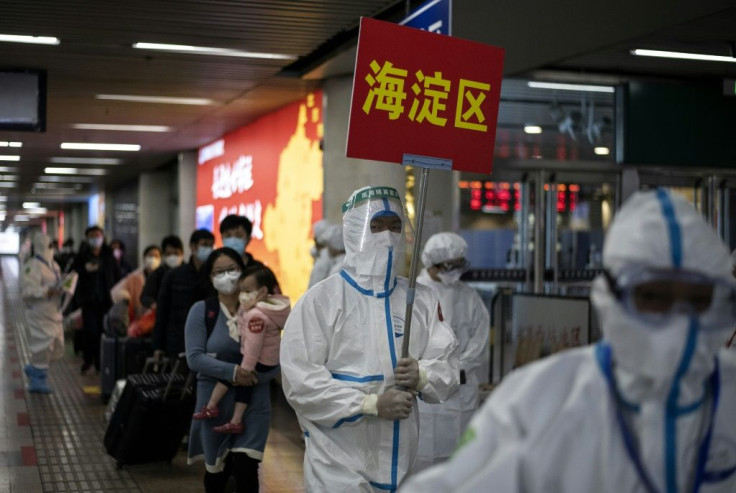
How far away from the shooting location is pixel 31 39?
838cm

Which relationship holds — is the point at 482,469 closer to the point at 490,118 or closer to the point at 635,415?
the point at 635,415

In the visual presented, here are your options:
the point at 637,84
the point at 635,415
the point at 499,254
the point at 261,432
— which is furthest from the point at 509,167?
the point at 635,415

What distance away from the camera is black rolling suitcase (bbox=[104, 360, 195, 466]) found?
6.94 meters

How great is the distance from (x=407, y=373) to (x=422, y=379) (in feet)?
0.44

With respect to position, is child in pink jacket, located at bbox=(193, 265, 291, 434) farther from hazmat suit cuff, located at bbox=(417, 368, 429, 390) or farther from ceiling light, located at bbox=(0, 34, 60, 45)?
ceiling light, located at bbox=(0, 34, 60, 45)

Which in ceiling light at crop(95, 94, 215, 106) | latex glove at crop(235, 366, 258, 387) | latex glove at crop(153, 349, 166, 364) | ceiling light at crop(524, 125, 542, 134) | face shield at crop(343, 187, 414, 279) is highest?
ceiling light at crop(95, 94, 215, 106)

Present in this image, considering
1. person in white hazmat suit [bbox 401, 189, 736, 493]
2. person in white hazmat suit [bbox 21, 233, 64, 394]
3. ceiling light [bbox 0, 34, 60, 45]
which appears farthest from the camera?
person in white hazmat suit [bbox 21, 233, 64, 394]

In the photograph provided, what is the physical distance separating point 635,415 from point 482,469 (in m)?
0.29

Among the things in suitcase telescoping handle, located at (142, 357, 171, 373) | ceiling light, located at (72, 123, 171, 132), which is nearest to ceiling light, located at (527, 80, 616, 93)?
suitcase telescoping handle, located at (142, 357, 171, 373)

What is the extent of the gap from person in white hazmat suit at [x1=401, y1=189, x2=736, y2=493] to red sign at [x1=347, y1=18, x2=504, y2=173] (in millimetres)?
1993

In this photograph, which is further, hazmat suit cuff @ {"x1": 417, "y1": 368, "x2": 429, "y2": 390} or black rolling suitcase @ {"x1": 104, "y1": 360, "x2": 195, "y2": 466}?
black rolling suitcase @ {"x1": 104, "y1": 360, "x2": 195, "y2": 466}

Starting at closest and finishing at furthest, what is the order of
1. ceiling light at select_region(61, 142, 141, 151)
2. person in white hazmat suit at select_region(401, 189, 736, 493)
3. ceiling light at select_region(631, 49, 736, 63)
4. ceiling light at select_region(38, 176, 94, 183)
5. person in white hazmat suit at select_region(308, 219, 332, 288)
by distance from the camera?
person in white hazmat suit at select_region(401, 189, 736, 493) < person in white hazmat suit at select_region(308, 219, 332, 288) < ceiling light at select_region(631, 49, 736, 63) < ceiling light at select_region(61, 142, 141, 151) < ceiling light at select_region(38, 176, 94, 183)

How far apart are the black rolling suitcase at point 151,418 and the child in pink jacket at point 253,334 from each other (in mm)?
1432

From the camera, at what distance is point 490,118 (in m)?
3.98
